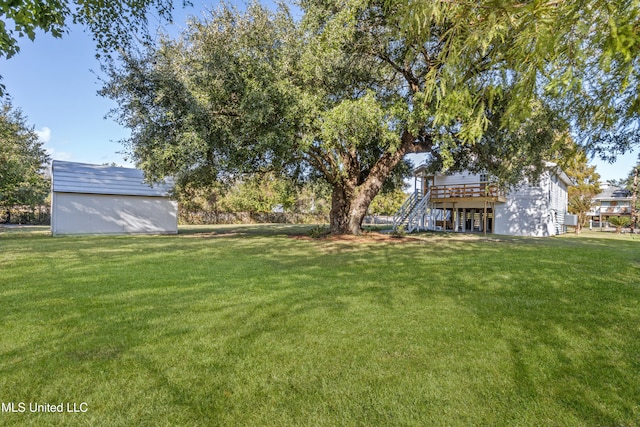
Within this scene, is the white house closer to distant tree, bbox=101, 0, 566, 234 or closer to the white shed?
distant tree, bbox=101, 0, 566, 234

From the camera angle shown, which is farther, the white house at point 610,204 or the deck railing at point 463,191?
the white house at point 610,204

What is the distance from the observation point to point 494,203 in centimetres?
2034

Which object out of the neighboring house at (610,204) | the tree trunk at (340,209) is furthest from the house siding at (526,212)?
the neighboring house at (610,204)

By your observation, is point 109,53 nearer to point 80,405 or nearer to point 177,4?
point 177,4

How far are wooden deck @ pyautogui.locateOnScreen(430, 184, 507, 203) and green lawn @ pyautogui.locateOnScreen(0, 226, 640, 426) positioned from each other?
536 inches

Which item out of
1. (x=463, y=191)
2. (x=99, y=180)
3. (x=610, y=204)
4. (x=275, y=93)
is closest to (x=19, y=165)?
(x=99, y=180)

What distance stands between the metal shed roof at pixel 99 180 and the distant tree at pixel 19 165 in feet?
5.07

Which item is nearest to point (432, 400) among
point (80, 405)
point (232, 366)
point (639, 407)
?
point (639, 407)

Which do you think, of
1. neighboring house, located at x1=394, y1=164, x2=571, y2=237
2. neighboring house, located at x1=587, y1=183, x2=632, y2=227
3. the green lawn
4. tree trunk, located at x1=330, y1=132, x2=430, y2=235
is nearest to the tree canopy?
tree trunk, located at x1=330, y1=132, x2=430, y2=235

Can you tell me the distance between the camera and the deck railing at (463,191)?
18.8m
